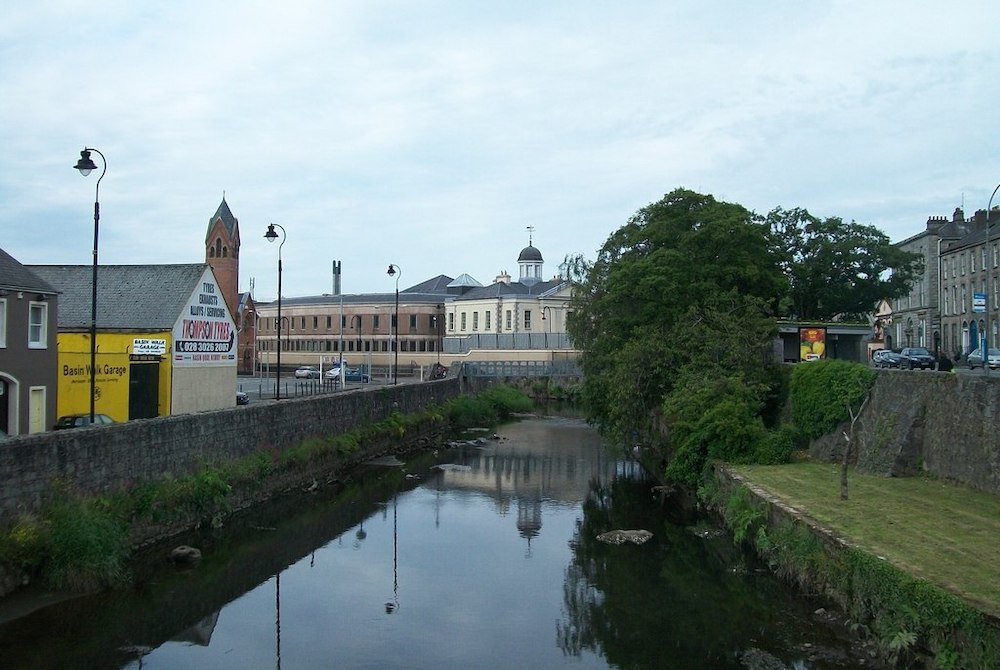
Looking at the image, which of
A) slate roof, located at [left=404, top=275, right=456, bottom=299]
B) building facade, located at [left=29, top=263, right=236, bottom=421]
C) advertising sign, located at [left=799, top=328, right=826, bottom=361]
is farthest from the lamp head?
slate roof, located at [left=404, top=275, right=456, bottom=299]

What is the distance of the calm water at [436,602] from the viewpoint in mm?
16250

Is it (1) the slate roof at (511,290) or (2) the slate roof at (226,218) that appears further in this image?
(1) the slate roof at (511,290)

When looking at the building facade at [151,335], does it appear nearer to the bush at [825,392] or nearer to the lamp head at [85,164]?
the lamp head at [85,164]

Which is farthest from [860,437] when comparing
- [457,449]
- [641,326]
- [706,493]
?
[457,449]

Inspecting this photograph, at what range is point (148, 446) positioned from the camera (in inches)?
928

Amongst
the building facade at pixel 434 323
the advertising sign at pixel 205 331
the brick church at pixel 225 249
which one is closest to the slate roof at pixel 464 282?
the building facade at pixel 434 323

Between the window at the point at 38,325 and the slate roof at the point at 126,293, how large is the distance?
7.62 m

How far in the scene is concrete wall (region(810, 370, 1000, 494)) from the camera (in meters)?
20.9

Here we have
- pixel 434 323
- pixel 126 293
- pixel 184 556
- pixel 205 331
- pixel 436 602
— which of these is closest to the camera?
pixel 436 602

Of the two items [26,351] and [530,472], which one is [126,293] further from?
[530,472]

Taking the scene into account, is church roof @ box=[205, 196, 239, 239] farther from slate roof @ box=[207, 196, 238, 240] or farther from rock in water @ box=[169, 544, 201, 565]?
rock in water @ box=[169, 544, 201, 565]

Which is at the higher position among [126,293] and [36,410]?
[126,293]

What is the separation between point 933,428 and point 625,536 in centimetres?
861

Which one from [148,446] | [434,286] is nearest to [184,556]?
[148,446]
